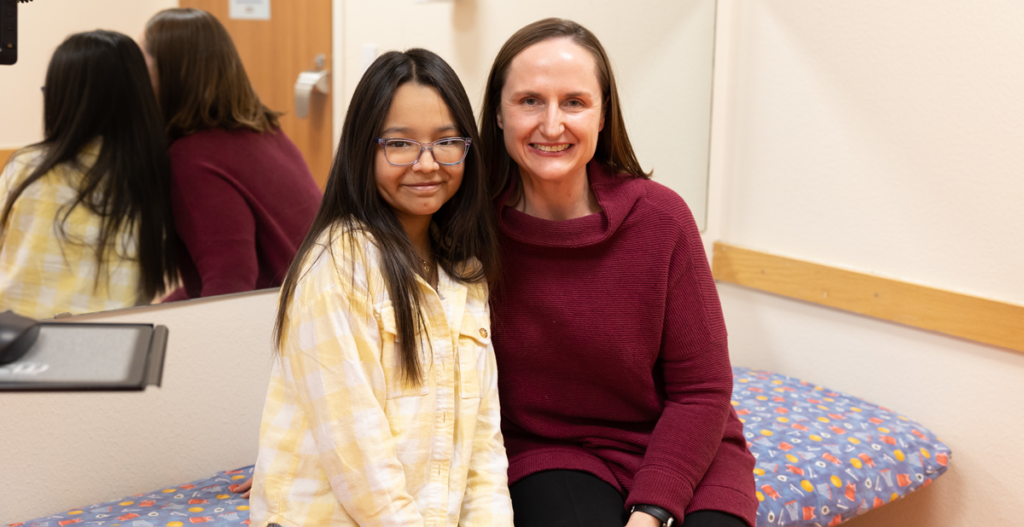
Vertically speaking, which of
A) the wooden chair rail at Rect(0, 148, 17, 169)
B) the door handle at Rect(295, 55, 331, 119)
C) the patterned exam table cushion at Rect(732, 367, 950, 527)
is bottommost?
the patterned exam table cushion at Rect(732, 367, 950, 527)

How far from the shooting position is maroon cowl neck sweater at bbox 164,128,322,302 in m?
1.55

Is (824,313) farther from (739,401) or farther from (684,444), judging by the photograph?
(684,444)

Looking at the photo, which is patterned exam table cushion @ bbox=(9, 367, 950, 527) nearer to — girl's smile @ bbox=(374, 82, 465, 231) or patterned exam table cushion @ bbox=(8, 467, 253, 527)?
patterned exam table cushion @ bbox=(8, 467, 253, 527)

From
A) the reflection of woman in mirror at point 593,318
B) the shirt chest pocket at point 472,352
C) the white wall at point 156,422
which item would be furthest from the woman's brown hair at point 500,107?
the white wall at point 156,422

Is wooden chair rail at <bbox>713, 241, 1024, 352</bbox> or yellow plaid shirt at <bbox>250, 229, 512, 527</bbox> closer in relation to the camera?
yellow plaid shirt at <bbox>250, 229, 512, 527</bbox>

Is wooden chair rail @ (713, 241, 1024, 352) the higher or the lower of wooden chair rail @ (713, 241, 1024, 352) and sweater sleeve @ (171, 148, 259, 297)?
the lower

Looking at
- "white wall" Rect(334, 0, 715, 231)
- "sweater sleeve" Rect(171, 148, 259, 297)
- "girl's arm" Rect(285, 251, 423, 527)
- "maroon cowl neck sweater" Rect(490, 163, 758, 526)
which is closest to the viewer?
"girl's arm" Rect(285, 251, 423, 527)

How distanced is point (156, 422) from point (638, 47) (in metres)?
1.63

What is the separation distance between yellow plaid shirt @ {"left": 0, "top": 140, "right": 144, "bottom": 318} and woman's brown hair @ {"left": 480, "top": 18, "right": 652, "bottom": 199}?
2.36 feet

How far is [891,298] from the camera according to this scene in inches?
76.3

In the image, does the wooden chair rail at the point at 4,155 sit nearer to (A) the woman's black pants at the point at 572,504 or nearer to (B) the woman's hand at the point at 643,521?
(A) the woman's black pants at the point at 572,504

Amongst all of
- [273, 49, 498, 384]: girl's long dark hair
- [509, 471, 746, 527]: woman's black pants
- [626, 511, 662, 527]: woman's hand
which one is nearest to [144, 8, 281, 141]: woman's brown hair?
[273, 49, 498, 384]: girl's long dark hair

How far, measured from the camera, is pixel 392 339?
114 centimetres

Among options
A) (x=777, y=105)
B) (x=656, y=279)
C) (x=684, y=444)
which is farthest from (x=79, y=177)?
(x=777, y=105)
